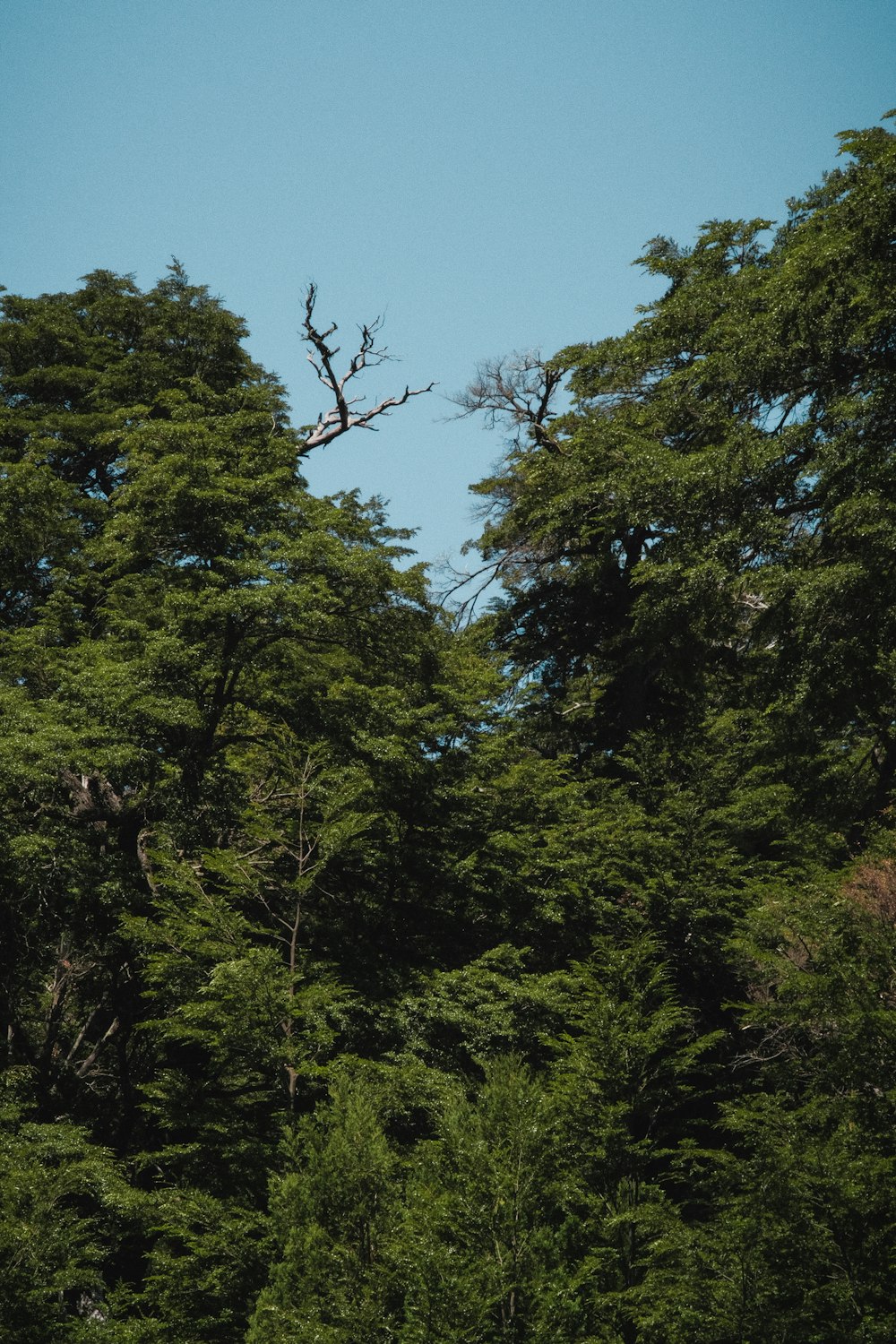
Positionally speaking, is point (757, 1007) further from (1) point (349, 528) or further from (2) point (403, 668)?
(1) point (349, 528)

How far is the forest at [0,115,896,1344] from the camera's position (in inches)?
340

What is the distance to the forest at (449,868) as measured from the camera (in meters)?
8.63

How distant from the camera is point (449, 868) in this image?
51.4 feet

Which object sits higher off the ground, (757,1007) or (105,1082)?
(105,1082)

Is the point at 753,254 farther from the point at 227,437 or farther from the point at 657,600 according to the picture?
the point at 227,437

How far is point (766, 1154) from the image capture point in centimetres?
920

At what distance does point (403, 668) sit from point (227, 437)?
15.5 ft

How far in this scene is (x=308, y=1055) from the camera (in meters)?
11.9

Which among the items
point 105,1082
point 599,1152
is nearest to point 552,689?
point 105,1082

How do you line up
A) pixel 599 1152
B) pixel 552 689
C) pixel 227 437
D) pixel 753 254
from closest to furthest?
pixel 599 1152
pixel 227 437
pixel 753 254
pixel 552 689

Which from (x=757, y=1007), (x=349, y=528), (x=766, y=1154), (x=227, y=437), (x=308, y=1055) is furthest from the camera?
(x=349, y=528)

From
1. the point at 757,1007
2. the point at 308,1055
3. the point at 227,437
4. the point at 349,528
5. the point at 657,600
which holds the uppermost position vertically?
the point at 227,437

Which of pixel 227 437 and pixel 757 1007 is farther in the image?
pixel 227 437

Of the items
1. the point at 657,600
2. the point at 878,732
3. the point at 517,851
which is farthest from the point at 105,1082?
the point at 878,732
